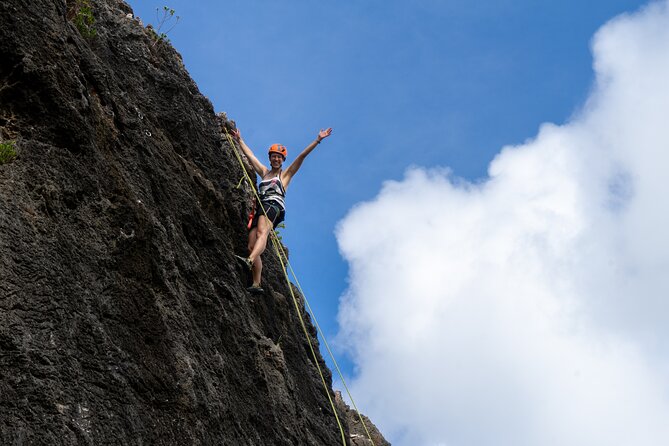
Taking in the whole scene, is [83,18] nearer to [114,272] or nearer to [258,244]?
[258,244]

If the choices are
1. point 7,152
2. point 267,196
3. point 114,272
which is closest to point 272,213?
point 267,196

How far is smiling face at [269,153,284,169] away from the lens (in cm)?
1160

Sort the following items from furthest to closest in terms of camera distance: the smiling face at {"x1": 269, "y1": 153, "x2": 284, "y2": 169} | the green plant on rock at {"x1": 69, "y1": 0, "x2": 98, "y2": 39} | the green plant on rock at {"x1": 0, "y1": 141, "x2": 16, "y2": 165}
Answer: the smiling face at {"x1": 269, "y1": 153, "x2": 284, "y2": 169} < the green plant on rock at {"x1": 69, "y1": 0, "x2": 98, "y2": 39} < the green plant on rock at {"x1": 0, "y1": 141, "x2": 16, "y2": 165}

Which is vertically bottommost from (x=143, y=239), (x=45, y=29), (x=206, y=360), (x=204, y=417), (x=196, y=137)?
(x=204, y=417)

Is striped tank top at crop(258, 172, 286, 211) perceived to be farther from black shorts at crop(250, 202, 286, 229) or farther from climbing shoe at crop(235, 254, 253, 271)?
climbing shoe at crop(235, 254, 253, 271)

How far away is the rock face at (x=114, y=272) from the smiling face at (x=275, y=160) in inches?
59.6

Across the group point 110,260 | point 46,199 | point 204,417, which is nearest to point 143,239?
point 110,260

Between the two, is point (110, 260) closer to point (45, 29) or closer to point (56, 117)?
point (56, 117)

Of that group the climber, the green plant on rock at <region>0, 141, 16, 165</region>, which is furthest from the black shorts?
the green plant on rock at <region>0, 141, 16, 165</region>

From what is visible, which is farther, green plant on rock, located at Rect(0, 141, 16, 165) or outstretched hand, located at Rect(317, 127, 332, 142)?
outstretched hand, located at Rect(317, 127, 332, 142)

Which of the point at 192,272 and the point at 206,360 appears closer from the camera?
the point at 206,360

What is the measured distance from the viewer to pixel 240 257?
397 inches

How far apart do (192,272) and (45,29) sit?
2.74 meters

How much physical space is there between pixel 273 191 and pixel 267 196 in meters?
0.14
